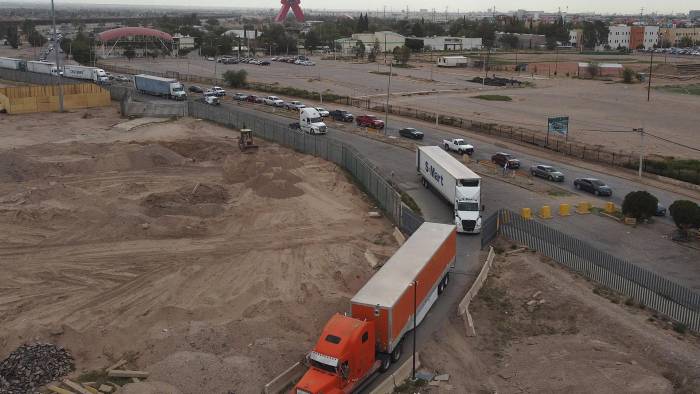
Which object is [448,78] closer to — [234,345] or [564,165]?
[564,165]

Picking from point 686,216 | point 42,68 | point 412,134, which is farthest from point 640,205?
point 42,68

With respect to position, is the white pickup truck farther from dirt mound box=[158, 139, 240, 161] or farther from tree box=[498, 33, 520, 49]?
tree box=[498, 33, 520, 49]

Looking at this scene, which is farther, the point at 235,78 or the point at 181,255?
the point at 235,78

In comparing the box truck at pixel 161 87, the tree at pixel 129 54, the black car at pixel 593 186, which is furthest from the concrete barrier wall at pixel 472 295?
the tree at pixel 129 54

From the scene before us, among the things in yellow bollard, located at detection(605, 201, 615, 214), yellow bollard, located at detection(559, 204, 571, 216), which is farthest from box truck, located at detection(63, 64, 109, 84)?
yellow bollard, located at detection(605, 201, 615, 214)

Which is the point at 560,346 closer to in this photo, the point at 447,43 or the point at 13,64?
the point at 13,64

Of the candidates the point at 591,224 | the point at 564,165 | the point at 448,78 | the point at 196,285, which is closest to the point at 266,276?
the point at 196,285
